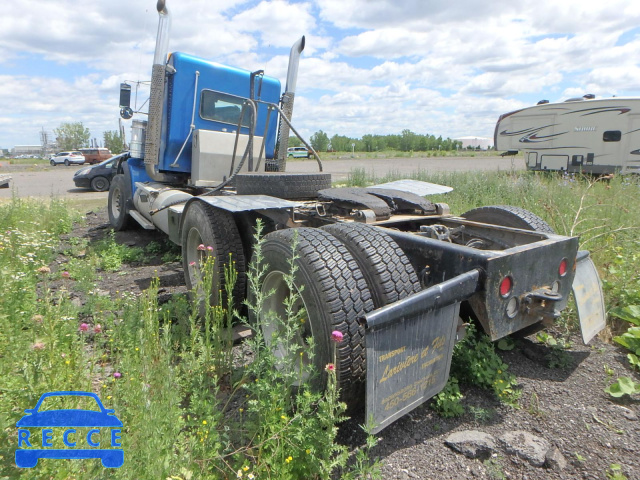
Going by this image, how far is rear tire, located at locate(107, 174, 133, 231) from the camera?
288 inches

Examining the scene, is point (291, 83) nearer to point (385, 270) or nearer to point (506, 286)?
point (385, 270)

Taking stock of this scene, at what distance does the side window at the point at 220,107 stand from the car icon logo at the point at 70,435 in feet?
16.0

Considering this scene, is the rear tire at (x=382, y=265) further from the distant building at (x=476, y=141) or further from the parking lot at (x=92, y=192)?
the distant building at (x=476, y=141)

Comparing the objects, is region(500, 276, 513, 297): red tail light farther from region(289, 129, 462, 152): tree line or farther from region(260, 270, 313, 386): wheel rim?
region(289, 129, 462, 152): tree line

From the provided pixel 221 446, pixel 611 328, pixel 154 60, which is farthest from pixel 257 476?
pixel 154 60

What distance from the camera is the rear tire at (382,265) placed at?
2.39 m

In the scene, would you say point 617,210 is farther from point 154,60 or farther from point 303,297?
point 154,60

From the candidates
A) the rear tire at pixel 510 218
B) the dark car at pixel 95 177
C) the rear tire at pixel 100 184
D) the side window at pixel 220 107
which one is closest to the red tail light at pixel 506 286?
the rear tire at pixel 510 218

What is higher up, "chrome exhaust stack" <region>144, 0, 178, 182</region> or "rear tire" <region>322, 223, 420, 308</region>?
"chrome exhaust stack" <region>144, 0, 178, 182</region>

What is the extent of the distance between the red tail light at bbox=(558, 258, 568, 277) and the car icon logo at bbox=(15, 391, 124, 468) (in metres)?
2.51

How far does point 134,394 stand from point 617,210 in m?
6.29

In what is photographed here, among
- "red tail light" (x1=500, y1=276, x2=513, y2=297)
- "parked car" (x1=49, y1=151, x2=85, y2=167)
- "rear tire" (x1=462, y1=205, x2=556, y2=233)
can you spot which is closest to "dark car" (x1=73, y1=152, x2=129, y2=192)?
"rear tire" (x1=462, y1=205, x2=556, y2=233)

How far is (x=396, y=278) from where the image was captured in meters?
2.42

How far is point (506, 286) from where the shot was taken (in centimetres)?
242
